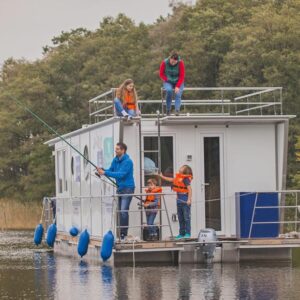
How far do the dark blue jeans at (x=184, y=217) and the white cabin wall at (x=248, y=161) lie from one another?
1.29 metres

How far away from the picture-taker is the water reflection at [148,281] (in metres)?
17.5

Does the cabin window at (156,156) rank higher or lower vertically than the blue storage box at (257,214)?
higher

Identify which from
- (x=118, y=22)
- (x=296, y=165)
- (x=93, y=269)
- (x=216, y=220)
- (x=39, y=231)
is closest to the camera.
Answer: (x=93, y=269)

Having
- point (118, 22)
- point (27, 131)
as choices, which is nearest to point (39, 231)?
point (27, 131)

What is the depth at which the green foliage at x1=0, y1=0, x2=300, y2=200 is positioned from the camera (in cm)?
5372

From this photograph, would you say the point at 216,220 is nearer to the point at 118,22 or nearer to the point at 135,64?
the point at 135,64

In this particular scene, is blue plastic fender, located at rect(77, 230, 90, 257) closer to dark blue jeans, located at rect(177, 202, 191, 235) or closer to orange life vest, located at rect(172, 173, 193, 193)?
dark blue jeans, located at rect(177, 202, 191, 235)

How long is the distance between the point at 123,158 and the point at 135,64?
4445 cm

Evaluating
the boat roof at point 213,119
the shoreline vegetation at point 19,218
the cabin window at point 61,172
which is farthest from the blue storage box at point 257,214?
the shoreline vegetation at point 19,218

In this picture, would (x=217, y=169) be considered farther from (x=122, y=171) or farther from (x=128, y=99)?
(x=122, y=171)

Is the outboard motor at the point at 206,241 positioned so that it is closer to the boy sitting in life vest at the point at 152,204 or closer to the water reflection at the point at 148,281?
the water reflection at the point at 148,281

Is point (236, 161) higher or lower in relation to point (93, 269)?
higher

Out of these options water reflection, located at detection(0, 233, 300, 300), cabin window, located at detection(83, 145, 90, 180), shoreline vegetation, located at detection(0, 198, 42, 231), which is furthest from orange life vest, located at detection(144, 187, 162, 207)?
shoreline vegetation, located at detection(0, 198, 42, 231)

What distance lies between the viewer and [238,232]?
78.0 feet
